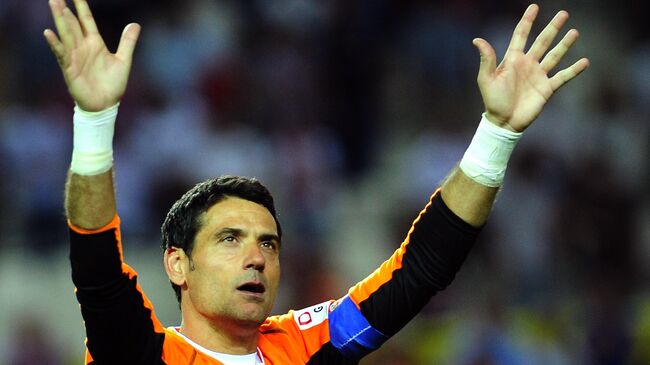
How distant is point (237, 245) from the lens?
167 inches

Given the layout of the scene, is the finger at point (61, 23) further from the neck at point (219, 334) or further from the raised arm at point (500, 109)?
the raised arm at point (500, 109)

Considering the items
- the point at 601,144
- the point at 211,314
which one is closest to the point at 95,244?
the point at 211,314

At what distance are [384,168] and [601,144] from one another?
5.53 ft

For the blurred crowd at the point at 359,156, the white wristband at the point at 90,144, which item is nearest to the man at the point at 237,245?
the white wristband at the point at 90,144

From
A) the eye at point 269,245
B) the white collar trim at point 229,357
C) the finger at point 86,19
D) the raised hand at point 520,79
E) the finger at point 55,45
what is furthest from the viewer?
the eye at point 269,245

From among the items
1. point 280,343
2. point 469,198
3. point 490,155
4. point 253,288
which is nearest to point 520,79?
point 490,155

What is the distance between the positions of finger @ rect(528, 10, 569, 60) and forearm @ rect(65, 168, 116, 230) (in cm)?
160

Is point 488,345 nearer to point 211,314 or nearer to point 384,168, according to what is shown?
point 384,168

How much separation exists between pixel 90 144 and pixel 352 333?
132cm

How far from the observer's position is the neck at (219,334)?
4.26 meters

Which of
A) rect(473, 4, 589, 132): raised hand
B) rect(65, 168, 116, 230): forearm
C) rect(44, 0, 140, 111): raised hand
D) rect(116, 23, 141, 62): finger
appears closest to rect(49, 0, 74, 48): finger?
rect(44, 0, 140, 111): raised hand

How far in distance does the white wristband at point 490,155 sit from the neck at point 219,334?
0.96 metres

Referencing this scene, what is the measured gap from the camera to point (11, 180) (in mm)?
8984

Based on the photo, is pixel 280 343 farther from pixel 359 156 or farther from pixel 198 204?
pixel 359 156
